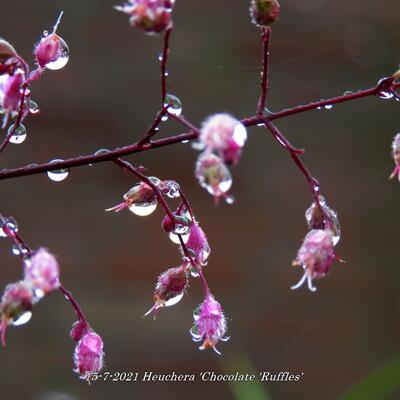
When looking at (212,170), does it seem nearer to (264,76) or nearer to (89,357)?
(264,76)

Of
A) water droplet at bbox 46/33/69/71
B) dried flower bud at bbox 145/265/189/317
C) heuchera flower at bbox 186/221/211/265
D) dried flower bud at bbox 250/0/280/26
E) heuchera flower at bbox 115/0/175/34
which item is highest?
heuchera flower at bbox 115/0/175/34

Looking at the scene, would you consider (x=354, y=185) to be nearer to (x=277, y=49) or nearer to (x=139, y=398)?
(x=277, y=49)

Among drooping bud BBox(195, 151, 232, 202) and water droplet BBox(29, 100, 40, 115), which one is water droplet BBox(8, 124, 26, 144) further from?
drooping bud BBox(195, 151, 232, 202)

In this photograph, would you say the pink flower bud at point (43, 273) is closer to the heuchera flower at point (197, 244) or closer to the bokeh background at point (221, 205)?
the heuchera flower at point (197, 244)

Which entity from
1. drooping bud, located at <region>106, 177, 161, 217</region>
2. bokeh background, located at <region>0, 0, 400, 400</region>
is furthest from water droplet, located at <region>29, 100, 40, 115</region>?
bokeh background, located at <region>0, 0, 400, 400</region>

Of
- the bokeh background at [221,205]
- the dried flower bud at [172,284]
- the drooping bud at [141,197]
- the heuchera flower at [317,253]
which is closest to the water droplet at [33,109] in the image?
the drooping bud at [141,197]
